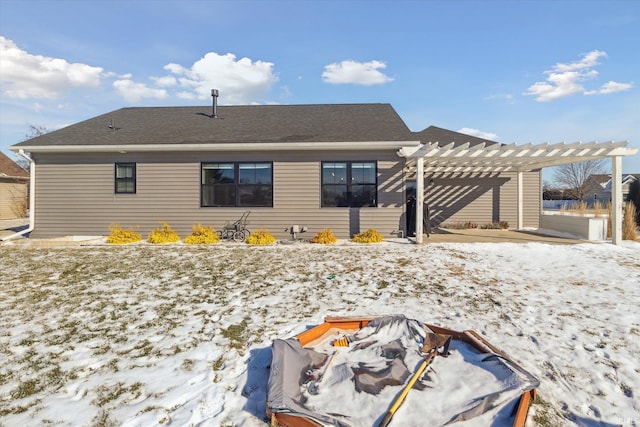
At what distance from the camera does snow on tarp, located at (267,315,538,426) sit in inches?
83.7

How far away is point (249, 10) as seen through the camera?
34.2ft

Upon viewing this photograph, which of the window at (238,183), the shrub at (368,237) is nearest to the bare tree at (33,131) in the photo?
the window at (238,183)

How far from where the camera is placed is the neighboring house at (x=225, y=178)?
32.5 feet

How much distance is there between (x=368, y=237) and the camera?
944cm

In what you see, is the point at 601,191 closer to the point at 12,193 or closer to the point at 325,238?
the point at 325,238

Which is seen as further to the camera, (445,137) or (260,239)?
(445,137)

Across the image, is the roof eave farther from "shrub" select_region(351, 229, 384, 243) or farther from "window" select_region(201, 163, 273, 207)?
"shrub" select_region(351, 229, 384, 243)

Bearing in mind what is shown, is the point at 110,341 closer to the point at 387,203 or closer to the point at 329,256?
the point at 329,256

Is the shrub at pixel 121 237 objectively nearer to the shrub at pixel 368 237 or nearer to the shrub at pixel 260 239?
the shrub at pixel 260 239

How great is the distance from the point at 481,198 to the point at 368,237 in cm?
676

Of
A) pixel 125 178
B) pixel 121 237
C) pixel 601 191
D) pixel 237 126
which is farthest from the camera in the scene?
pixel 601 191

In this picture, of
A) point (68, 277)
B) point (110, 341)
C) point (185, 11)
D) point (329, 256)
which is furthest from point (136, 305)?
point (185, 11)

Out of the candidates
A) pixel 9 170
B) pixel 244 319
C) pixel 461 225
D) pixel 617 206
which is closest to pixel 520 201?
pixel 461 225

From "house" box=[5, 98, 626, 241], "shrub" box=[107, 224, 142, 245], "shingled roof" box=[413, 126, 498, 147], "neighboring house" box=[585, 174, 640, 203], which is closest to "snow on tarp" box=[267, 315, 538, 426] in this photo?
"house" box=[5, 98, 626, 241]
